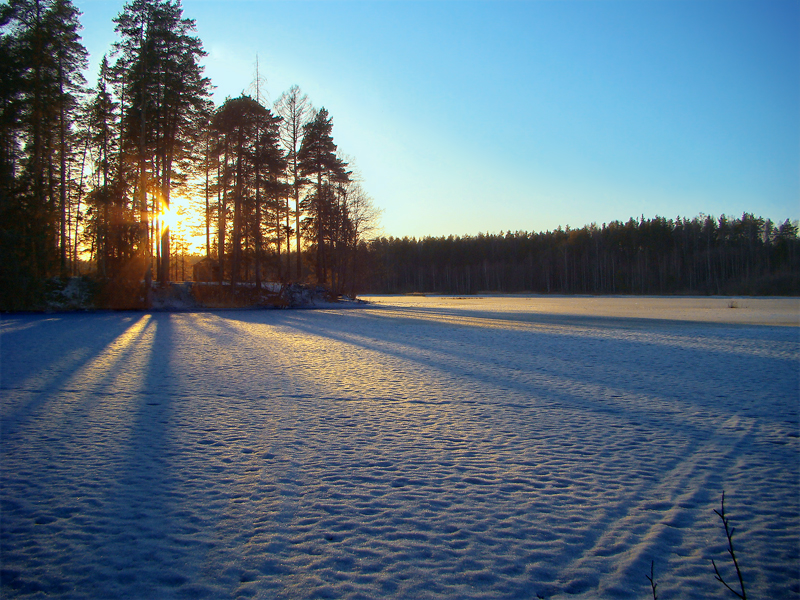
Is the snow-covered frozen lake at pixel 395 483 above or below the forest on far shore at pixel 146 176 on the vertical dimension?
below

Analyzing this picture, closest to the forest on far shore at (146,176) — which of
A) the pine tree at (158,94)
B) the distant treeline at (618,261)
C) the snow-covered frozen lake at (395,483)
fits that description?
the pine tree at (158,94)

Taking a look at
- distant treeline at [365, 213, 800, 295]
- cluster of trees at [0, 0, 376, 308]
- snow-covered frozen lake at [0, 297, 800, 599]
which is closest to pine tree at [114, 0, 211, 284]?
cluster of trees at [0, 0, 376, 308]

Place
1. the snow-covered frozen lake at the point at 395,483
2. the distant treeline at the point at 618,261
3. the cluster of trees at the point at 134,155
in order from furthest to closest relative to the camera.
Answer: the distant treeline at the point at 618,261, the cluster of trees at the point at 134,155, the snow-covered frozen lake at the point at 395,483

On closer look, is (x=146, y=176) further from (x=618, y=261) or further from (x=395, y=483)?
(x=618, y=261)

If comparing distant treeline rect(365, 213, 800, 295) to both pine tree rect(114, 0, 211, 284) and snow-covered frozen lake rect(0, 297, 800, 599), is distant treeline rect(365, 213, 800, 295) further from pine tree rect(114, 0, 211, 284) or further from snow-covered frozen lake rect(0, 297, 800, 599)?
snow-covered frozen lake rect(0, 297, 800, 599)

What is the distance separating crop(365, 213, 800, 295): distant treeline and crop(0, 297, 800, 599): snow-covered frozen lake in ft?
184

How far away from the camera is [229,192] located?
30.2 meters

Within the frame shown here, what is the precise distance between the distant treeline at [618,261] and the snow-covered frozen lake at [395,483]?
56077mm

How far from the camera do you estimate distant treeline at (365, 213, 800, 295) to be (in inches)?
2884

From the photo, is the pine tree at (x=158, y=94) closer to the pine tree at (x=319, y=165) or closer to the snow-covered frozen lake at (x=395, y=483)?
the pine tree at (x=319, y=165)

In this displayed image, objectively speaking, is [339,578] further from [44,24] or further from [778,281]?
[778,281]

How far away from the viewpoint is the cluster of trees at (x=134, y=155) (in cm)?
2211

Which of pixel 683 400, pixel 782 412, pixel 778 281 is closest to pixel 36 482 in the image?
pixel 683 400

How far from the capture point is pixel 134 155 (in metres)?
24.7
